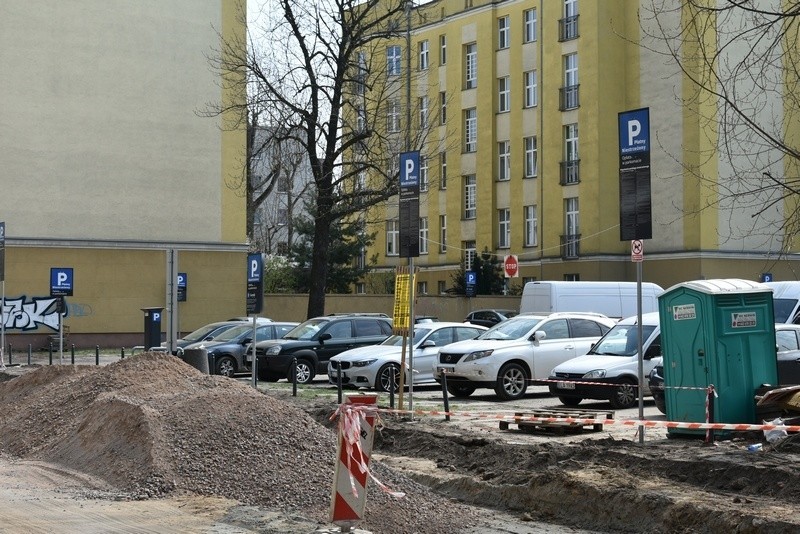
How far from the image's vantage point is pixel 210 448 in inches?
493

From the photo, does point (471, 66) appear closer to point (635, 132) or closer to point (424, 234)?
point (424, 234)

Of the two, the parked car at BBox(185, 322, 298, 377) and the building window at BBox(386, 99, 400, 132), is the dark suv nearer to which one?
the parked car at BBox(185, 322, 298, 377)

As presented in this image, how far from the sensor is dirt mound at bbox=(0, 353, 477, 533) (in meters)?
10.9

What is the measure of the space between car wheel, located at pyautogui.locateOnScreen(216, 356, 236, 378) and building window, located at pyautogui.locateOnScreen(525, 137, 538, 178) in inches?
1083

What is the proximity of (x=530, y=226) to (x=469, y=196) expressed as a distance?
4.35 m

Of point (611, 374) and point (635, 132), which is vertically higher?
point (635, 132)

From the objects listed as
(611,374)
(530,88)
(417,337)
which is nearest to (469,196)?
(530,88)

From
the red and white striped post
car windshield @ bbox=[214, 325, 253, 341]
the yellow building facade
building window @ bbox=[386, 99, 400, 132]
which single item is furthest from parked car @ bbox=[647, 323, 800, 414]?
the yellow building facade

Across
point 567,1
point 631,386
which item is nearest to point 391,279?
point 567,1

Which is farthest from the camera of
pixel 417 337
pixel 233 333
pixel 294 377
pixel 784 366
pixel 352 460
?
pixel 233 333

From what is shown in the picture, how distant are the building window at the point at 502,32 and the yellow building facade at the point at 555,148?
62 mm

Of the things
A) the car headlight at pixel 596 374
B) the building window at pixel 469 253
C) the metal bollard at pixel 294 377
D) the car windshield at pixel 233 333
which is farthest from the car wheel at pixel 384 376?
the building window at pixel 469 253

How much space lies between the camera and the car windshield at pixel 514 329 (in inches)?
928

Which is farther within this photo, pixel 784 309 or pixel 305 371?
pixel 305 371
